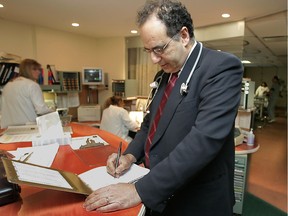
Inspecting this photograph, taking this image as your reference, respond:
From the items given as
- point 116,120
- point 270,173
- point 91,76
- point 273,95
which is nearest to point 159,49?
point 116,120

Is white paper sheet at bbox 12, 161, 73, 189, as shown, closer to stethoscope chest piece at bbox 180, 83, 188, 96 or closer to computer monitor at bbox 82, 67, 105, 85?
stethoscope chest piece at bbox 180, 83, 188, 96

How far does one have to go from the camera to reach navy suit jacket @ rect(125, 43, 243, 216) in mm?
703

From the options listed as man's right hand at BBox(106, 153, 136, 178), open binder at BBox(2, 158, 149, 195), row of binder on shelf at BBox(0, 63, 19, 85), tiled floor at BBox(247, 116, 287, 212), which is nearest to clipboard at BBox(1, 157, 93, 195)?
open binder at BBox(2, 158, 149, 195)

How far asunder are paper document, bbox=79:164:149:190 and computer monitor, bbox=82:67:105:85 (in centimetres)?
372

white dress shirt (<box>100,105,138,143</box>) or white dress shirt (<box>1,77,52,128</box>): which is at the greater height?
white dress shirt (<box>1,77,52,128</box>)

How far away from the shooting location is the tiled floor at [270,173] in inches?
102

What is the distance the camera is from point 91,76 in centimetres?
452

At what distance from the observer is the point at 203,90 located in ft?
2.50

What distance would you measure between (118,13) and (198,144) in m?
2.98

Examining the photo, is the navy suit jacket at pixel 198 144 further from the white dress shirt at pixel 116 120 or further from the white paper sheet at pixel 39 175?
the white dress shirt at pixel 116 120

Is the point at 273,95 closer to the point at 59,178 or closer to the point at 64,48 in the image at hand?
the point at 64,48

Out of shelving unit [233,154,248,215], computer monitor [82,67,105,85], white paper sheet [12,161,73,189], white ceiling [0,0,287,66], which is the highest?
white ceiling [0,0,287,66]

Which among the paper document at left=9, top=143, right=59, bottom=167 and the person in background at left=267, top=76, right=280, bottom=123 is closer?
the paper document at left=9, top=143, right=59, bottom=167

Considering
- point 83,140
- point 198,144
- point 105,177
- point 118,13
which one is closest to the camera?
point 198,144
